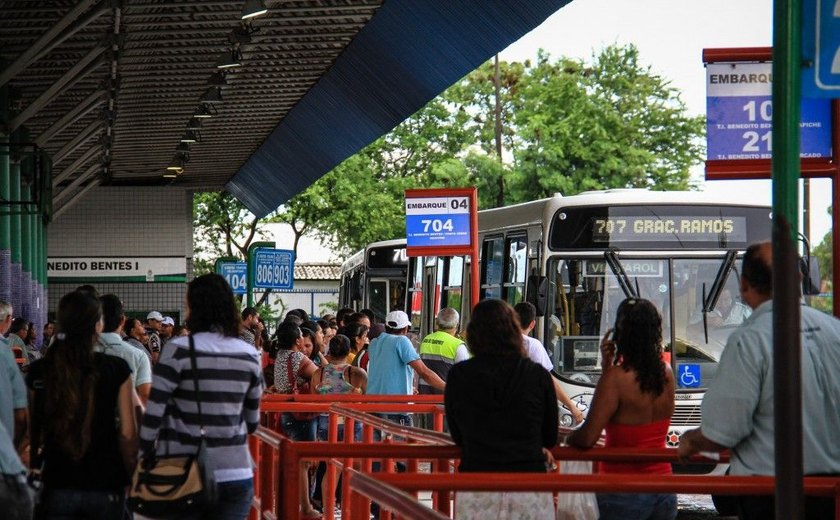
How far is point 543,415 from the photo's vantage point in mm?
6777

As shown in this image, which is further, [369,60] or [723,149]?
[369,60]

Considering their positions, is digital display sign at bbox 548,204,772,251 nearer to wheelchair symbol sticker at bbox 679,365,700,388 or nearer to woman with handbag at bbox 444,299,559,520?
wheelchair symbol sticker at bbox 679,365,700,388

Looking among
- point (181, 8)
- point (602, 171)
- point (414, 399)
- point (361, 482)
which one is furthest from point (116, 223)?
point (361, 482)

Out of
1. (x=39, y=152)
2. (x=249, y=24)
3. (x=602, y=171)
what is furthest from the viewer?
(x=602, y=171)

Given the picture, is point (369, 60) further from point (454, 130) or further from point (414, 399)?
point (454, 130)

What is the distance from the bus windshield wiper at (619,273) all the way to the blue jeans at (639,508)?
9.19 m

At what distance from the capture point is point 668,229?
55.2ft

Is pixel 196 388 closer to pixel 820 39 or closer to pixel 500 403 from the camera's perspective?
pixel 500 403

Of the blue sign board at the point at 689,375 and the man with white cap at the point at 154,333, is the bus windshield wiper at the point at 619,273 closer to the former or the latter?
the blue sign board at the point at 689,375

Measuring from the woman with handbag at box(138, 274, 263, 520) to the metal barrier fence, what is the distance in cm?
32

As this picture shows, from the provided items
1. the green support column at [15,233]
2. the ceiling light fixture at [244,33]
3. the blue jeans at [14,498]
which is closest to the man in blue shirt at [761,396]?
the blue jeans at [14,498]

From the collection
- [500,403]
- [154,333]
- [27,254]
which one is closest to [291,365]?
[500,403]

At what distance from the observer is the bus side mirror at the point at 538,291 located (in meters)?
15.6

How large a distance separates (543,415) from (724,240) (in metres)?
10.4
